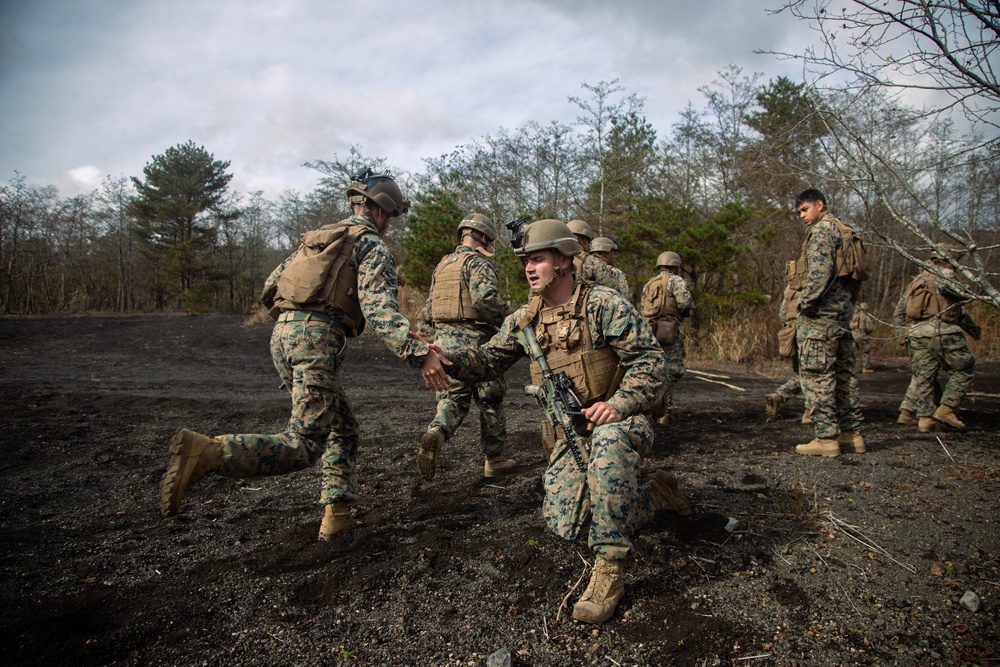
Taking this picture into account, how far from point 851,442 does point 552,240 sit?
12.7ft

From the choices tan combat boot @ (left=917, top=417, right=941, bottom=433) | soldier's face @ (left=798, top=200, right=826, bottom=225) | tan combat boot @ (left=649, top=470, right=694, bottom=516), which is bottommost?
tan combat boot @ (left=917, top=417, right=941, bottom=433)

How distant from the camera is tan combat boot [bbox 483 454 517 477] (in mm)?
4625

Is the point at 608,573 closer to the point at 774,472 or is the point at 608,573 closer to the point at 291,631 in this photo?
the point at 291,631

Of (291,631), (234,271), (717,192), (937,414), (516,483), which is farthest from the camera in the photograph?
(234,271)

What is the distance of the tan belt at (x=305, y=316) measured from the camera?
330 centimetres

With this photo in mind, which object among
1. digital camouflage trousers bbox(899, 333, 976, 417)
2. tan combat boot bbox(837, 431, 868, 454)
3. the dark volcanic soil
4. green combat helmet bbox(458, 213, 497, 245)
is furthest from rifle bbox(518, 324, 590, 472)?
digital camouflage trousers bbox(899, 333, 976, 417)

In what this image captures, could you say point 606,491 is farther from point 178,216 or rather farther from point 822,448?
point 178,216

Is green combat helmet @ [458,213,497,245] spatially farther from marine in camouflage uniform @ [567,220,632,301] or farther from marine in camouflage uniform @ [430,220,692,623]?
marine in camouflage uniform @ [430,220,692,623]

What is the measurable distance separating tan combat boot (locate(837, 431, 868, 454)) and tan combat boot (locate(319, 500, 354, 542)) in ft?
13.9

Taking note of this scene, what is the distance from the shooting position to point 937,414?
6289mm

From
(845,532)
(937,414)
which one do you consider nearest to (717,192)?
(937,414)

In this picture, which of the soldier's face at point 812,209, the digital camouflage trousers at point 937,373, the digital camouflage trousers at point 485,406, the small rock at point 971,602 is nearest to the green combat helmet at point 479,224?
A: the digital camouflage trousers at point 485,406

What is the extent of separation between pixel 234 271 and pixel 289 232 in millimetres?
5136

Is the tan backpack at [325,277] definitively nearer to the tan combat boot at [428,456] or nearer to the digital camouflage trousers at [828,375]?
the tan combat boot at [428,456]
